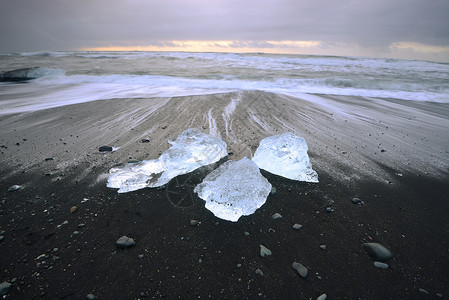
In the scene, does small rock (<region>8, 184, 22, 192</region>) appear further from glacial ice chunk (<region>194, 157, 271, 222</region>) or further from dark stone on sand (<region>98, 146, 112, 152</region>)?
glacial ice chunk (<region>194, 157, 271, 222</region>)

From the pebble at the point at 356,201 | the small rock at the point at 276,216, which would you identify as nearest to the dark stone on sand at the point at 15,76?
the small rock at the point at 276,216

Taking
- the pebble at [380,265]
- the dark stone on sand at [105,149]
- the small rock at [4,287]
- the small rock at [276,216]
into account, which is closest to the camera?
the small rock at [4,287]

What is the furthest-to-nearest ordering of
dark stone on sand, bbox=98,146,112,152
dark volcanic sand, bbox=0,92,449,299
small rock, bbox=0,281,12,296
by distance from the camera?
dark stone on sand, bbox=98,146,112,152, dark volcanic sand, bbox=0,92,449,299, small rock, bbox=0,281,12,296

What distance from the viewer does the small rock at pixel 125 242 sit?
1.65 meters

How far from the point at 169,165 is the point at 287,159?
1426mm

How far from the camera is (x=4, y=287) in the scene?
133 centimetres

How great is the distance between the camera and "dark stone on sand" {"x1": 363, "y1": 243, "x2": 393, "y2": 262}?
161 centimetres

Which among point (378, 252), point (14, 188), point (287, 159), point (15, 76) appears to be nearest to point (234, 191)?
point (287, 159)

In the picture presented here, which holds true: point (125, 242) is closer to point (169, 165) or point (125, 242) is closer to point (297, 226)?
point (169, 165)

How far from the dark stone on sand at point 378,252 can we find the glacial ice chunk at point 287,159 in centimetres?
92

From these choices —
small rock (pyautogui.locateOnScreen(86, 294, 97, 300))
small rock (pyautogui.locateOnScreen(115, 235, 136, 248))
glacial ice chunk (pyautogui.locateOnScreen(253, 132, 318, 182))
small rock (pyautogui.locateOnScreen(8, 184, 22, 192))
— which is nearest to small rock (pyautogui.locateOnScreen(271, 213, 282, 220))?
glacial ice chunk (pyautogui.locateOnScreen(253, 132, 318, 182))

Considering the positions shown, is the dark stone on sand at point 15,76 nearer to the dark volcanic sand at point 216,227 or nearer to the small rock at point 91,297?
the dark volcanic sand at point 216,227

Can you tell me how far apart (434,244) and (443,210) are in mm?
667

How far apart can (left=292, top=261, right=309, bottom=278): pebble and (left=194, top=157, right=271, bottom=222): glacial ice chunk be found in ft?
1.84
